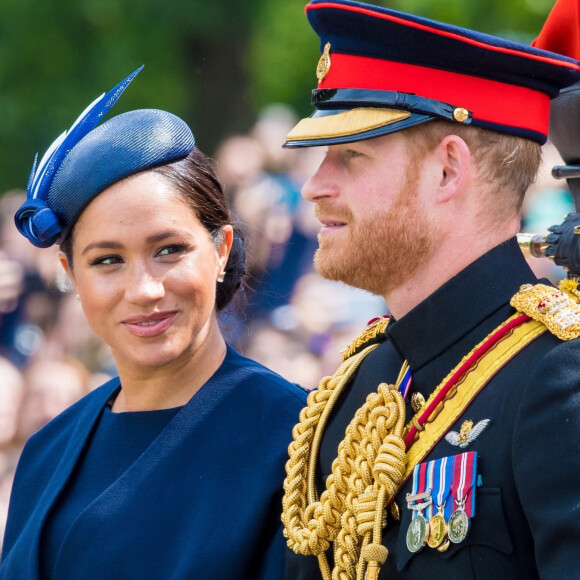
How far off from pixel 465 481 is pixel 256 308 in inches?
123

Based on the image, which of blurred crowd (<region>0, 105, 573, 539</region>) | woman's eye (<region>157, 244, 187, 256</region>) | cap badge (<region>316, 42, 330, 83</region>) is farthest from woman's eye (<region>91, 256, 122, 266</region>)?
blurred crowd (<region>0, 105, 573, 539</region>)

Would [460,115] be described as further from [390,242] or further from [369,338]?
[369,338]

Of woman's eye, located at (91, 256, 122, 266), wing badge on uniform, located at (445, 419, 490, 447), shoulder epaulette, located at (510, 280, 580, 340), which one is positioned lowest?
wing badge on uniform, located at (445, 419, 490, 447)

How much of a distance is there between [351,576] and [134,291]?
96 centimetres

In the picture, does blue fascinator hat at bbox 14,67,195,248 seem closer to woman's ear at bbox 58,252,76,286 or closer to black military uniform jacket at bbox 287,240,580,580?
woman's ear at bbox 58,252,76,286

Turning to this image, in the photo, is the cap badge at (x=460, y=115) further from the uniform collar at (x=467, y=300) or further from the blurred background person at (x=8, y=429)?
the blurred background person at (x=8, y=429)

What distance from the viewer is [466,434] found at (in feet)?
7.49

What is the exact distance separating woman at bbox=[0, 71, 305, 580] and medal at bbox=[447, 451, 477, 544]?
694 mm

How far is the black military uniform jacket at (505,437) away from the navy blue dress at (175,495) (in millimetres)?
522

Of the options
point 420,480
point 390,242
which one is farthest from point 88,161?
point 420,480

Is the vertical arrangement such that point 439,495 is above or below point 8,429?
below

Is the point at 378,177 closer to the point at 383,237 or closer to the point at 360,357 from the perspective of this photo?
the point at 383,237

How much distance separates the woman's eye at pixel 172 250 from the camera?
303 centimetres

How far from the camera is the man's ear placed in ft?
7.98
